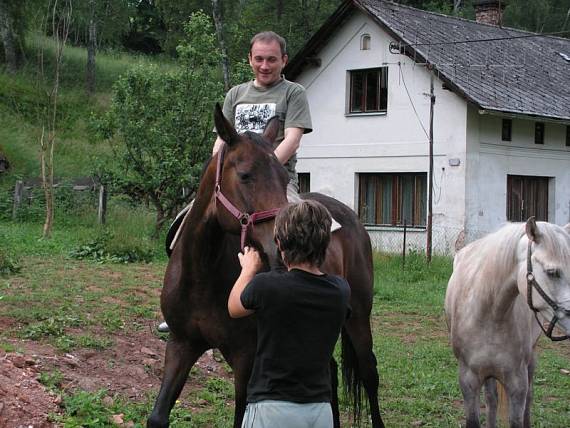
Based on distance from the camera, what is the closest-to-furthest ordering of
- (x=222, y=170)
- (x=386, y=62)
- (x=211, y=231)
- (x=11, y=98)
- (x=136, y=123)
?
(x=222, y=170)
(x=211, y=231)
(x=136, y=123)
(x=386, y=62)
(x=11, y=98)

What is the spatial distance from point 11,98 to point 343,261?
27861 mm

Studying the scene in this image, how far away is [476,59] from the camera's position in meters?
22.9

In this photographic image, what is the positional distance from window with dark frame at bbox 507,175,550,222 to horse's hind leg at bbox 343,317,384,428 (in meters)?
16.4

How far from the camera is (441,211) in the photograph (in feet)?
68.2

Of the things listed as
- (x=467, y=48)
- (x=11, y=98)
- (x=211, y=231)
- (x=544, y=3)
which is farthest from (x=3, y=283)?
(x=544, y=3)

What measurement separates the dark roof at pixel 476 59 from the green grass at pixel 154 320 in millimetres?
8864

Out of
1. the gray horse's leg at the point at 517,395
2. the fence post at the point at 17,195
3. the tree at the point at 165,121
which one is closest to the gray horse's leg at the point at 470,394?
the gray horse's leg at the point at 517,395

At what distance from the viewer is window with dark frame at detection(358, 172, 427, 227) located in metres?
21.7

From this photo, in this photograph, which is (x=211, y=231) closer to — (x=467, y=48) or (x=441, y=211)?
(x=441, y=211)

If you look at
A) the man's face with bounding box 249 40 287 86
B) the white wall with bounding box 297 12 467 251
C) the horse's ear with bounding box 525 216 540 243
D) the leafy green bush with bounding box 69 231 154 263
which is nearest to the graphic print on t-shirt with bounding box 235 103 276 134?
the man's face with bounding box 249 40 287 86

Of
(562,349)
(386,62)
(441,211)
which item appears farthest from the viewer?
(386,62)

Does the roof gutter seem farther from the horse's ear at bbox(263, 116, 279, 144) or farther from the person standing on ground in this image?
the person standing on ground

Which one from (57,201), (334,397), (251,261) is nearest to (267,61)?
(251,261)

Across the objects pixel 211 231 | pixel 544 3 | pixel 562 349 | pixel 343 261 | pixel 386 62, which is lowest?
pixel 562 349
